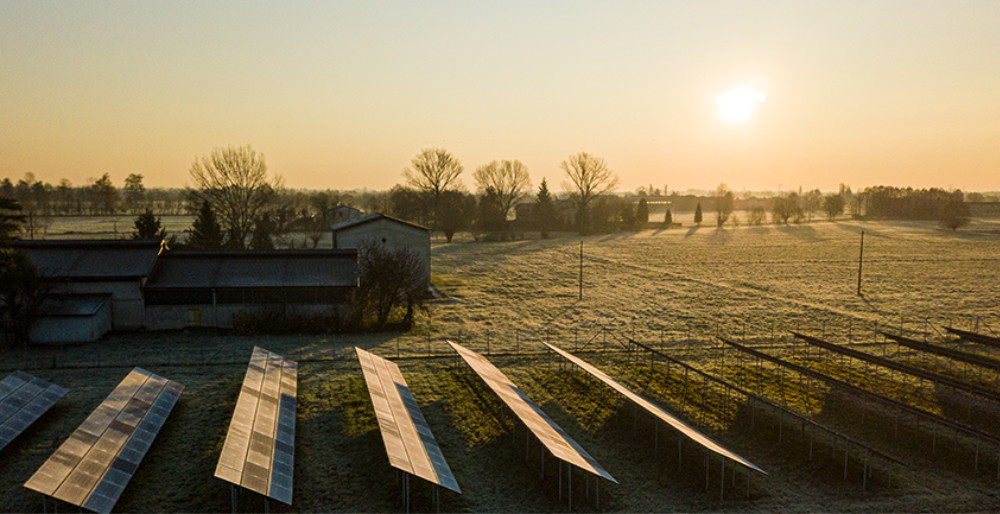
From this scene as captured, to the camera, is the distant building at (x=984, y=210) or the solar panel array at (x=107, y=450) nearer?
the solar panel array at (x=107, y=450)

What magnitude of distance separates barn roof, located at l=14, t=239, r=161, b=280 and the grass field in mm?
4520

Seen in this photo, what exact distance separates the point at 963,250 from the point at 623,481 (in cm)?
7648

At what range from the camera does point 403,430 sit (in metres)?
15.5

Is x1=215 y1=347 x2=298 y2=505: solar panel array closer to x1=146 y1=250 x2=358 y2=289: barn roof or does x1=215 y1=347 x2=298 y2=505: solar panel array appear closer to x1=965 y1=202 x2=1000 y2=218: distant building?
x1=146 y1=250 x2=358 y2=289: barn roof

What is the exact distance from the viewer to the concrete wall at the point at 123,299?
31172 mm

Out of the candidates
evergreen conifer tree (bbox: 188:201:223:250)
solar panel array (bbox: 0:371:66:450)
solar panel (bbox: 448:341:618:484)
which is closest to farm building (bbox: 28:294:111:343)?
solar panel array (bbox: 0:371:66:450)

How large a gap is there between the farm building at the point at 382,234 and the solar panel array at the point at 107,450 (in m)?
23.1

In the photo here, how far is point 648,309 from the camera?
3962 cm

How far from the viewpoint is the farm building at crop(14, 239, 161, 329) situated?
102 ft

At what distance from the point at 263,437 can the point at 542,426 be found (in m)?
6.92

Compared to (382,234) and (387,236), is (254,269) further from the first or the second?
(387,236)

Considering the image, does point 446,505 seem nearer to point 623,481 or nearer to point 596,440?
point 623,481

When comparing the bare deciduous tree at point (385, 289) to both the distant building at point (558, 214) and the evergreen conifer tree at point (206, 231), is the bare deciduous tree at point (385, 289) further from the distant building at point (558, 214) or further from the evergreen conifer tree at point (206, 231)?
the distant building at point (558, 214)

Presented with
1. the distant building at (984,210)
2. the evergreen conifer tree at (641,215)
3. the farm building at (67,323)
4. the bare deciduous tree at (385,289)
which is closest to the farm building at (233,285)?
the bare deciduous tree at (385,289)
